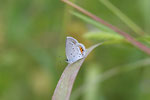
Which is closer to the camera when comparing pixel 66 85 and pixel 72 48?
pixel 66 85

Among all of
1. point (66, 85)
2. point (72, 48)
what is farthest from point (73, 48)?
point (66, 85)

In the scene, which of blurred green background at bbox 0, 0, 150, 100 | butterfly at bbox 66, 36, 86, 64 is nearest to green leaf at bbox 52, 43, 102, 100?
butterfly at bbox 66, 36, 86, 64

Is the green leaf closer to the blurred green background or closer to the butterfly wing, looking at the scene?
the butterfly wing

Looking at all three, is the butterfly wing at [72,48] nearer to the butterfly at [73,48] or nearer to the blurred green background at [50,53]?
the butterfly at [73,48]

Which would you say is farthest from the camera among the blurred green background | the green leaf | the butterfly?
the blurred green background

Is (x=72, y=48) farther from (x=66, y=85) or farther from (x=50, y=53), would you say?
(x=50, y=53)

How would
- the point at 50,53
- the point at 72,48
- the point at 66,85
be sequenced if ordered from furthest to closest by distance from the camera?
the point at 50,53 → the point at 72,48 → the point at 66,85

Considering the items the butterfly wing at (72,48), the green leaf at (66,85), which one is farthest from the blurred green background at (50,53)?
the green leaf at (66,85)

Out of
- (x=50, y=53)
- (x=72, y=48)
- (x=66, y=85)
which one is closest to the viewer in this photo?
(x=66, y=85)
